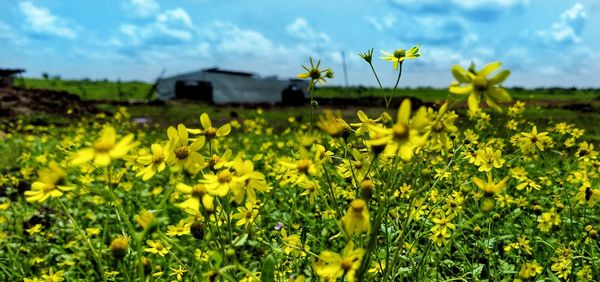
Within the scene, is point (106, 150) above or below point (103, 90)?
above

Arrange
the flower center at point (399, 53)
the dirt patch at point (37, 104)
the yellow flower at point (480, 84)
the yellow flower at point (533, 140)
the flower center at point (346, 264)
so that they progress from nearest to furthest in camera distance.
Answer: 1. the yellow flower at point (480, 84)
2. the flower center at point (346, 264)
3. the flower center at point (399, 53)
4. the yellow flower at point (533, 140)
5. the dirt patch at point (37, 104)

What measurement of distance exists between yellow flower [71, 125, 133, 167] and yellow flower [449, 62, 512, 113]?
71cm

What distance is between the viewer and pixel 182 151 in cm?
127

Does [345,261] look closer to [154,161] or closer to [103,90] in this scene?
[154,161]

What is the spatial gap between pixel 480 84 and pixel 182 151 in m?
0.77

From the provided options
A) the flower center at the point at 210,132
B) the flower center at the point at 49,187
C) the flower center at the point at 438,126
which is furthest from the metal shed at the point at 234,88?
the flower center at the point at 438,126

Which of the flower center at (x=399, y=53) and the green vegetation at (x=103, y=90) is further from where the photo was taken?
the green vegetation at (x=103, y=90)

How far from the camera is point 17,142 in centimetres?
915

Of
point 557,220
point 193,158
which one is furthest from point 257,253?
point 193,158

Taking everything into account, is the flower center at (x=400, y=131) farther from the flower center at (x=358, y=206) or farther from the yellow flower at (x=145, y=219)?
the yellow flower at (x=145, y=219)

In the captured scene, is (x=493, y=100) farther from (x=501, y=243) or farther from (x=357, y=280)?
(x=501, y=243)

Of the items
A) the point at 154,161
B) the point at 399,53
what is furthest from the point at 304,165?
the point at 399,53

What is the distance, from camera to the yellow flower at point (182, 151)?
1231 mm

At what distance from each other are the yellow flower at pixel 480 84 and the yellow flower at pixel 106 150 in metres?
0.71
